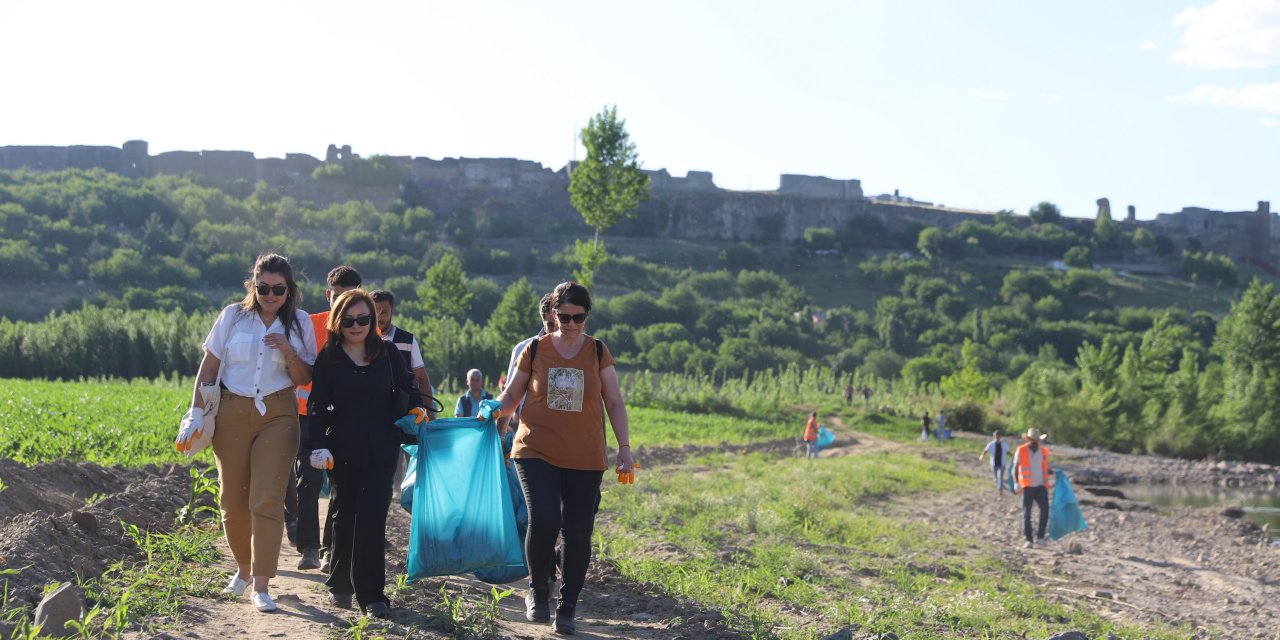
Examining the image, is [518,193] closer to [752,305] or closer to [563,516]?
[752,305]

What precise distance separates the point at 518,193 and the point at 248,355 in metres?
91.7

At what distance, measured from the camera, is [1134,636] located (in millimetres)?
9391

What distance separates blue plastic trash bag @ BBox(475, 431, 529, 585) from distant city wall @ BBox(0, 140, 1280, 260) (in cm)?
8646

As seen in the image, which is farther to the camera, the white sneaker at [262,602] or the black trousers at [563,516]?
the black trousers at [563,516]

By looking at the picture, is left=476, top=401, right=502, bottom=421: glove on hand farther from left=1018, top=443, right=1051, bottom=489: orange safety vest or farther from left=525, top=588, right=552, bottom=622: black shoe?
left=1018, top=443, right=1051, bottom=489: orange safety vest

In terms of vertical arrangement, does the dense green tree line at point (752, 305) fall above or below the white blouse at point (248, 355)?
below

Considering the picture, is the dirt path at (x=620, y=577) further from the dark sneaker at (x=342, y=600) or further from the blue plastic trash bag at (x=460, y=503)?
the blue plastic trash bag at (x=460, y=503)

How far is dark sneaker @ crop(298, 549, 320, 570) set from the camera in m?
7.61

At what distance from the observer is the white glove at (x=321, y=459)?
621 centimetres

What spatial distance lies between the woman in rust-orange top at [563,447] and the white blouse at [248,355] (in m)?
1.21

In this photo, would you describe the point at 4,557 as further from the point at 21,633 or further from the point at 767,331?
the point at 767,331

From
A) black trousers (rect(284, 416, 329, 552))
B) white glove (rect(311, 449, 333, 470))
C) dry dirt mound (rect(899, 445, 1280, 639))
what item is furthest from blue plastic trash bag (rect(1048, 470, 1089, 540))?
white glove (rect(311, 449, 333, 470))

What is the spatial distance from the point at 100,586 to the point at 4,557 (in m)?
0.46

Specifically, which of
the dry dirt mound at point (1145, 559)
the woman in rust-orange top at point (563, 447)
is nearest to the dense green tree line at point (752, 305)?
the dry dirt mound at point (1145, 559)
